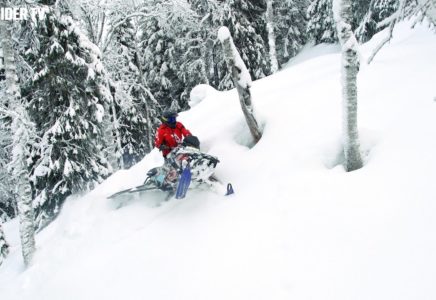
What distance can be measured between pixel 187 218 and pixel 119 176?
354cm

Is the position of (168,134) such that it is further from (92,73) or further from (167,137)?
(92,73)

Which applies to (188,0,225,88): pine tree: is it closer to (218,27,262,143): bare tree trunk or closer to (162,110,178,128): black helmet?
(218,27,262,143): bare tree trunk

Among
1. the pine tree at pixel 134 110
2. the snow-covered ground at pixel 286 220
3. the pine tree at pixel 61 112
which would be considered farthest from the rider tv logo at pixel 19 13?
the pine tree at pixel 134 110

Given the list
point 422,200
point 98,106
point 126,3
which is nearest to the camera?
point 422,200

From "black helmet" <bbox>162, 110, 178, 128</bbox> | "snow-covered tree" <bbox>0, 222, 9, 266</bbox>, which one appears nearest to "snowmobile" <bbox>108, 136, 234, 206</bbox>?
"black helmet" <bbox>162, 110, 178, 128</bbox>

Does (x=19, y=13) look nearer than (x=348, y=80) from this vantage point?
No

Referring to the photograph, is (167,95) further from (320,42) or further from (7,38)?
(7,38)

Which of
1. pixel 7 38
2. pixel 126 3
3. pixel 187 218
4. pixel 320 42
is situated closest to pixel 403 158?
pixel 187 218

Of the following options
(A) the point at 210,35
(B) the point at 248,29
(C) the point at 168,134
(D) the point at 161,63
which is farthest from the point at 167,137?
(D) the point at 161,63

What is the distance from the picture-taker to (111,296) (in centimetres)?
678

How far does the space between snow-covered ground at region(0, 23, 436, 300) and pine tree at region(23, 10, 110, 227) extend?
85.5 inches

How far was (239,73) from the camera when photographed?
829 centimetres

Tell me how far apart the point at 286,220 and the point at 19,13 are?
8.70 m

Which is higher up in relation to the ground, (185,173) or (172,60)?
(185,173)
